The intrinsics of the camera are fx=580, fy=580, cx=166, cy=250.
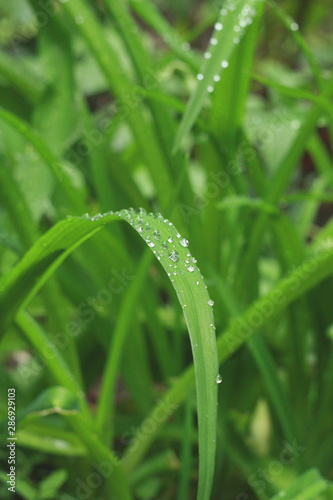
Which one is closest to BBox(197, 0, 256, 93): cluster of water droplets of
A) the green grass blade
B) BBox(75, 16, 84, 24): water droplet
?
BBox(75, 16, 84, 24): water droplet

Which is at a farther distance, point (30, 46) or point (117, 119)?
point (30, 46)

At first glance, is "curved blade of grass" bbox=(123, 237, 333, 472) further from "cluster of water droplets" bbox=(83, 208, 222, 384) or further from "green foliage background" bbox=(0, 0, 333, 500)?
"cluster of water droplets" bbox=(83, 208, 222, 384)

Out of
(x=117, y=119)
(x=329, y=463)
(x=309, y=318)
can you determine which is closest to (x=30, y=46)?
(x=117, y=119)

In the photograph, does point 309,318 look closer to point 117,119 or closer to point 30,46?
point 117,119

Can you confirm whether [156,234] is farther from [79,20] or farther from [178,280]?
[79,20]

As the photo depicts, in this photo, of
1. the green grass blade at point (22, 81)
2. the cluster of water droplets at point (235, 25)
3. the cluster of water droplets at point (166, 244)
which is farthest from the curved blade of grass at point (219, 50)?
the green grass blade at point (22, 81)

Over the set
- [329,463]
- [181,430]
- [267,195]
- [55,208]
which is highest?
[55,208]

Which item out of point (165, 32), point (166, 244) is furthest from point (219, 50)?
point (166, 244)

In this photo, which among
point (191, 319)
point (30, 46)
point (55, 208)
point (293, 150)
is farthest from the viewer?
point (30, 46)
